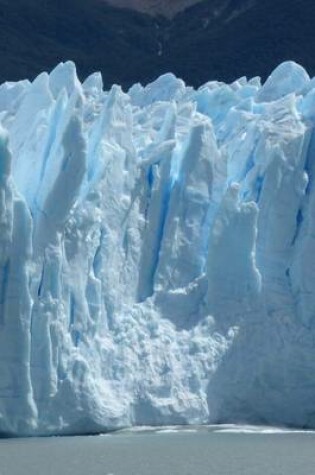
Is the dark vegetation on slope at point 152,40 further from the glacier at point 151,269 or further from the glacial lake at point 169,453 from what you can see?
the glacial lake at point 169,453

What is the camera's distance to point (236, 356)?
64.8 feet

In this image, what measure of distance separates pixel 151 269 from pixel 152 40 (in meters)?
30.8

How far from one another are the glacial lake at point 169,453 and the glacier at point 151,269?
1.02 feet

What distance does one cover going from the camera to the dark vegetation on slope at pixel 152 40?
44344 millimetres

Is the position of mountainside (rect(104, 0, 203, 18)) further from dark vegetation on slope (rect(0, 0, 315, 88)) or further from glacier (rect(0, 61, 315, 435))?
glacier (rect(0, 61, 315, 435))

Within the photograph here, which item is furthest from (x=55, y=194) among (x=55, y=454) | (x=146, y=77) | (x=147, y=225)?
(x=146, y=77)

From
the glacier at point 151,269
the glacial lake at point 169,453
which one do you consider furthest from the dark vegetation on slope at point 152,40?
the glacial lake at point 169,453

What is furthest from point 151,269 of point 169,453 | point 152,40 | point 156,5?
point 156,5

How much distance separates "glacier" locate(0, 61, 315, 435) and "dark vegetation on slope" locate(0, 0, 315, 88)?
22827 mm

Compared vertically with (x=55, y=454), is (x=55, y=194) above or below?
above

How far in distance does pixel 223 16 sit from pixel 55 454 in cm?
3469

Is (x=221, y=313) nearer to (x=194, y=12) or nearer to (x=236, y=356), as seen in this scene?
(x=236, y=356)

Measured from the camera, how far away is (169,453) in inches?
688

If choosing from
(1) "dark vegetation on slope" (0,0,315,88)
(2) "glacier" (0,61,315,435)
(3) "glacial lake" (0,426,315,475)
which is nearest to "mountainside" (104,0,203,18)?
(1) "dark vegetation on slope" (0,0,315,88)
